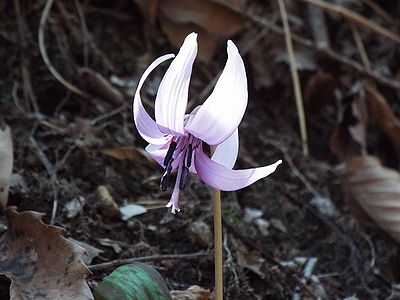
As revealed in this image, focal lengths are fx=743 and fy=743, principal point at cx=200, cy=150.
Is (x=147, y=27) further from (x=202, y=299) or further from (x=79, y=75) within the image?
(x=202, y=299)

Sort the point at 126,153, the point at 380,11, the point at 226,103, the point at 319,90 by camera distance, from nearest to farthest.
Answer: the point at 226,103 < the point at 126,153 < the point at 319,90 < the point at 380,11

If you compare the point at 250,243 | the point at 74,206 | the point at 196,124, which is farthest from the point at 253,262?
the point at 196,124

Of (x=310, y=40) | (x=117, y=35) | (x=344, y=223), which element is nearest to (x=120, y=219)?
(x=344, y=223)

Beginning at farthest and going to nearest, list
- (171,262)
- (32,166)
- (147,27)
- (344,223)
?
(147,27)
(344,223)
(32,166)
(171,262)

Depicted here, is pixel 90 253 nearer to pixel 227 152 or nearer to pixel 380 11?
pixel 227 152

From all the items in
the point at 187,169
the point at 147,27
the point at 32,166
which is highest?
the point at 187,169

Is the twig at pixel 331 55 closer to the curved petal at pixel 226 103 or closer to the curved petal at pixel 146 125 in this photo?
the curved petal at pixel 146 125

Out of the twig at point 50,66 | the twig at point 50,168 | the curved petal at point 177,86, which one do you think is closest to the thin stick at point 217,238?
the curved petal at point 177,86
